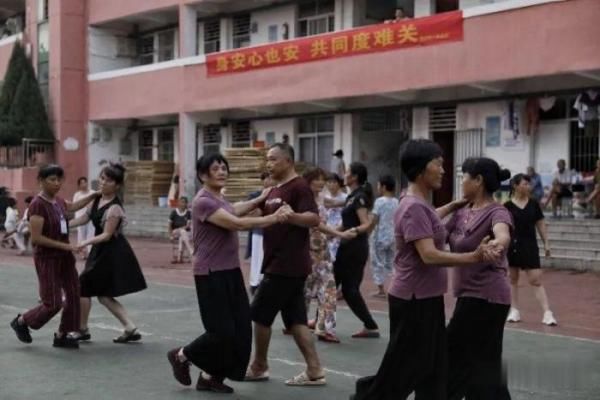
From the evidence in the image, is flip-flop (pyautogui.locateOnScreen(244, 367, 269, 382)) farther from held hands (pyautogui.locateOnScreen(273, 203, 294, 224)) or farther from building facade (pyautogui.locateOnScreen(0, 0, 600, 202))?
building facade (pyautogui.locateOnScreen(0, 0, 600, 202))

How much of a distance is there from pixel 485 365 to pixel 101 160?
24760 mm

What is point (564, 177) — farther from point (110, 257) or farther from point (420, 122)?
point (110, 257)

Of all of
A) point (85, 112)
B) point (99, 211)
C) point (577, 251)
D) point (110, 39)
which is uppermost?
point (110, 39)

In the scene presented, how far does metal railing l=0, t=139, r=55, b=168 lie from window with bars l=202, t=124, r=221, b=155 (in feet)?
17.3

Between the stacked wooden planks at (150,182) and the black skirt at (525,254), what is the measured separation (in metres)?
18.6

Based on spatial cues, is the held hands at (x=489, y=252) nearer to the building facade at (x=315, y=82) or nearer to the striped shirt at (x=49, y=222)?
the striped shirt at (x=49, y=222)

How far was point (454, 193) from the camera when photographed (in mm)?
19781

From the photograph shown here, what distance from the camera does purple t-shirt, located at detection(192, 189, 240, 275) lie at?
6164 mm

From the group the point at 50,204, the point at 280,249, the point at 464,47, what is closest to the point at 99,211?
the point at 50,204

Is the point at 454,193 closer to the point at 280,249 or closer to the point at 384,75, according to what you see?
the point at 384,75

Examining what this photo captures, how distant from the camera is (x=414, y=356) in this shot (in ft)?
15.2

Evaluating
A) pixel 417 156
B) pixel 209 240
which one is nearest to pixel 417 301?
pixel 417 156

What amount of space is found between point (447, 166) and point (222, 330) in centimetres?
1477

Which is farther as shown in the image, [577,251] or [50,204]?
[577,251]
